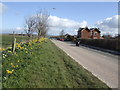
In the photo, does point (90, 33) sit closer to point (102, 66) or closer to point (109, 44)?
point (109, 44)

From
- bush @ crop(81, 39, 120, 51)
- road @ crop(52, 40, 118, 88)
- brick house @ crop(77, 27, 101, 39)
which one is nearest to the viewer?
road @ crop(52, 40, 118, 88)

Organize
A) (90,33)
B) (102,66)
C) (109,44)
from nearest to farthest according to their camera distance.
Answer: (102,66) < (109,44) < (90,33)

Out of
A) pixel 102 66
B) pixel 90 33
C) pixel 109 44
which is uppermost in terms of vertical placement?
pixel 90 33

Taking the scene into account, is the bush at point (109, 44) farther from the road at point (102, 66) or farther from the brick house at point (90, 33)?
the brick house at point (90, 33)

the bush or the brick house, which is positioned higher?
the brick house

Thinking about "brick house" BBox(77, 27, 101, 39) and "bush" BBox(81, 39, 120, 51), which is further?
"brick house" BBox(77, 27, 101, 39)

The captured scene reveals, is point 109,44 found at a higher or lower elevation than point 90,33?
lower

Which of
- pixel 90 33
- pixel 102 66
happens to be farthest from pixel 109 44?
pixel 90 33

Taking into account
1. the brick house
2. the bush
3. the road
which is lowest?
the road

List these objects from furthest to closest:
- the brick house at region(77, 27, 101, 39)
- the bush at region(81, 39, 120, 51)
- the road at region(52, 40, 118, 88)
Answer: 1. the brick house at region(77, 27, 101, 39)
2. the bush at region(81, 39, 120, 51)
3. the road at region(52, 40, 118, 88)

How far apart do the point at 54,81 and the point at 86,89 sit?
1028 mm

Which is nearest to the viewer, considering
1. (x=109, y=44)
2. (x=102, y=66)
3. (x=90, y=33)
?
(x=102, y=66)

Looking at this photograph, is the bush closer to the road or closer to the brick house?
the road

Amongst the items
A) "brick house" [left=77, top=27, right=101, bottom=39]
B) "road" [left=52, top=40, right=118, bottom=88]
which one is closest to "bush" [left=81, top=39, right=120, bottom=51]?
"road" [left=52, top=40, right=118, bottom=88]
